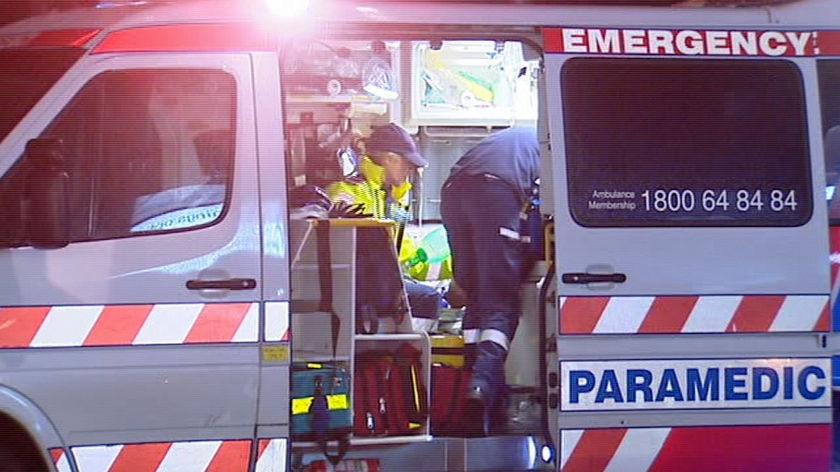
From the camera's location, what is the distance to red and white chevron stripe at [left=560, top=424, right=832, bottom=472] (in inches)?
175

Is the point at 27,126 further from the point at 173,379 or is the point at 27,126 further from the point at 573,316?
the point at 573,316

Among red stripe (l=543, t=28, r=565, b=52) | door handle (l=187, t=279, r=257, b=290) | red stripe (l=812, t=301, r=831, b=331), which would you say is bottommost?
red stripe (l=812, t=301, r=831, b=331)

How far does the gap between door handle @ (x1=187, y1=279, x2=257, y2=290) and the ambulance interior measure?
Result: 1.02 m

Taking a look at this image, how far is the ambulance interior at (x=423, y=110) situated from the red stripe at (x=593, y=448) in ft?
2.03

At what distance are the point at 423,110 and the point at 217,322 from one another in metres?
3.52

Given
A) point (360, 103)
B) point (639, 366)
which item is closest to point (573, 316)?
point (639, 366)

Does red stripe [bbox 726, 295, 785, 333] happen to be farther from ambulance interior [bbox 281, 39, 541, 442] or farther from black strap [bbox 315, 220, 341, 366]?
black strap [bbox 315, 220, 341, 366]

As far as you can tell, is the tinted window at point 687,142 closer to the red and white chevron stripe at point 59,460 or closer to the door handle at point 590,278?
the door handle at point 590,278

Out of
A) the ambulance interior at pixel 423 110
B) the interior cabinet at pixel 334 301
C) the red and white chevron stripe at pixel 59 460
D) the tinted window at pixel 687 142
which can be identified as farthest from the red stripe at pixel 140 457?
the tinted window at pixel 687 142

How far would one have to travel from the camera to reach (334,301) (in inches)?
203

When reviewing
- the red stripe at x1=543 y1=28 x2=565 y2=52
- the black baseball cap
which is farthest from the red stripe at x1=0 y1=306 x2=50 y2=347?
the black baseball cap

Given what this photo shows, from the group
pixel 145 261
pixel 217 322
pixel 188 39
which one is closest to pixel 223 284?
pixel 217 322

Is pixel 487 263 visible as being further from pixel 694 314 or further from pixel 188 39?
pixel 188 39

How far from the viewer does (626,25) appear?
4613 mm
